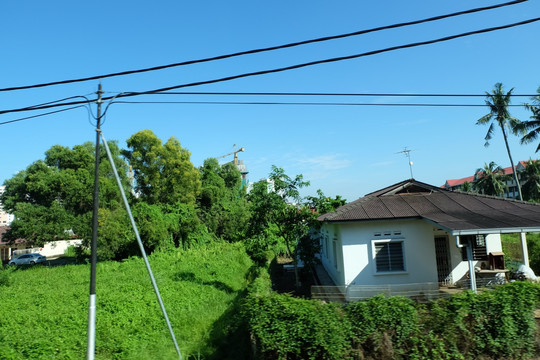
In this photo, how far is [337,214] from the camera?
1251 centimetres

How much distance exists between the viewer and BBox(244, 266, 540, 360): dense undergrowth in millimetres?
6492

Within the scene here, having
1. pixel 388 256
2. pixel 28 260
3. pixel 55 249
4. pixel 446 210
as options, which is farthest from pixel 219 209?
pixel 55 249

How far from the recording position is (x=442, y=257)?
1303cm

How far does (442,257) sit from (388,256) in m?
2.64

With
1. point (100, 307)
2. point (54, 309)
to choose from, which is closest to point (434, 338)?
point (100, 307)

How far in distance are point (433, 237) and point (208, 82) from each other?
9.73 metres

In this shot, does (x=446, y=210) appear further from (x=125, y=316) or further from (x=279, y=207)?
(x=125, y=316)

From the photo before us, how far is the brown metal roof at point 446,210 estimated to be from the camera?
9914mm

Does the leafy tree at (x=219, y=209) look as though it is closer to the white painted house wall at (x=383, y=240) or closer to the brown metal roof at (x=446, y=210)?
the brown metal roof at (x=446, y=210)

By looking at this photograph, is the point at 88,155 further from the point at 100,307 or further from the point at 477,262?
the point at 477,262

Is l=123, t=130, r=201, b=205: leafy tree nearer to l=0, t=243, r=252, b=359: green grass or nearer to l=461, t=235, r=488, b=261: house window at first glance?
l=0, t=243, r=252, b=359: green grass

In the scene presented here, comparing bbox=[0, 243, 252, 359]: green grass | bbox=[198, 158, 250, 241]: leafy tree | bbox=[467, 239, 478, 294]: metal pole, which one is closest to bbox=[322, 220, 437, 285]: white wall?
bbox=[467, 239, 478, 294]: metal pole

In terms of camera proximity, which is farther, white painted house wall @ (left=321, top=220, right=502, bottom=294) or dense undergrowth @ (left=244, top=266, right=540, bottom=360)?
white painted house wall @ (left=321, top=220, right=502, bottom=294)

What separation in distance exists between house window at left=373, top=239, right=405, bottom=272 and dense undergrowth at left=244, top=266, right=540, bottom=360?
5142mm
